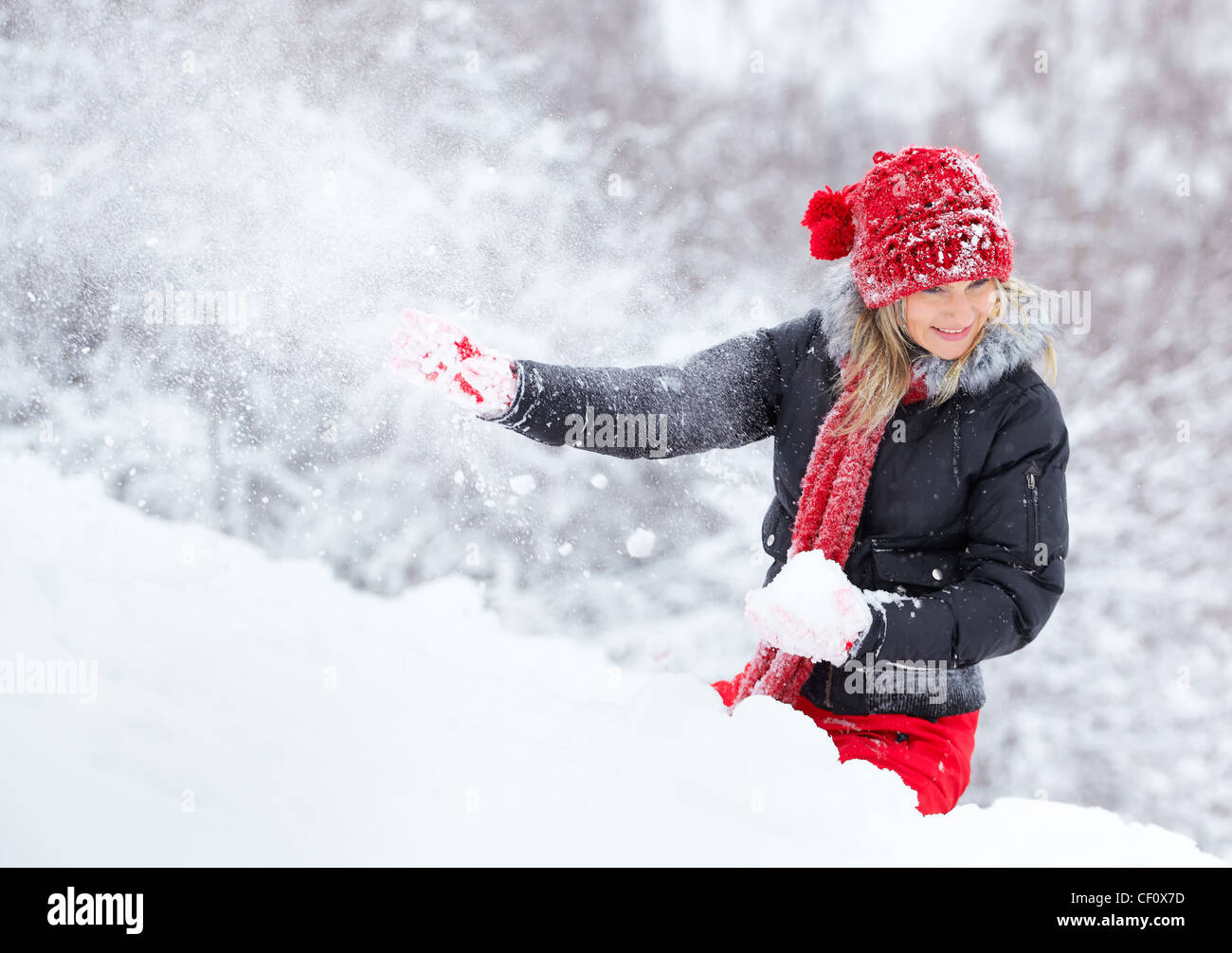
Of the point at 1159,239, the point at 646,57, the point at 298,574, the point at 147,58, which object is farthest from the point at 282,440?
the point at 1159,239

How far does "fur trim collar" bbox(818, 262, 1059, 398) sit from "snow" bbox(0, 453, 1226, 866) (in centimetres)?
47

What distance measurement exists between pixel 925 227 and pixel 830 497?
1.17ft

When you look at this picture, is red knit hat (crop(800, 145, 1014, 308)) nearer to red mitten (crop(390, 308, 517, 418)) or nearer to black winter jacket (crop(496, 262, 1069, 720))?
black winter jacket (crop(496, 262, 1069, 720))

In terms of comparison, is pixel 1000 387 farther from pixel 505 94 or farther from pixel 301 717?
pixel 505 94

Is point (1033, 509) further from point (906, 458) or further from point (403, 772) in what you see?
point (403, 772)

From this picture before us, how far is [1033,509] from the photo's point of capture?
117 cm

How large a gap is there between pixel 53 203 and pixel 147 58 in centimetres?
45

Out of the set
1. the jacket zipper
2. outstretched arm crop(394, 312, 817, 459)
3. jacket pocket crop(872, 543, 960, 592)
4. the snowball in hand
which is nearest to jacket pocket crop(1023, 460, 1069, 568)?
the jacket zipper

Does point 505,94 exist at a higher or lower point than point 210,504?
higher

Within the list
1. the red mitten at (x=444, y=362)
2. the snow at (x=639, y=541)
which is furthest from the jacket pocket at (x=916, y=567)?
the snow at (x=639, y=541)

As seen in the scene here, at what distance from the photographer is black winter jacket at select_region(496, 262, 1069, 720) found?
1.16m

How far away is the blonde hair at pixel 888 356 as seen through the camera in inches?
47.8

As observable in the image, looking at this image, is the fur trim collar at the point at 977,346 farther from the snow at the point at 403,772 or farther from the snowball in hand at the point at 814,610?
the snow at the point at 403,772

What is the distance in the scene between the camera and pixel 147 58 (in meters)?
2.47
